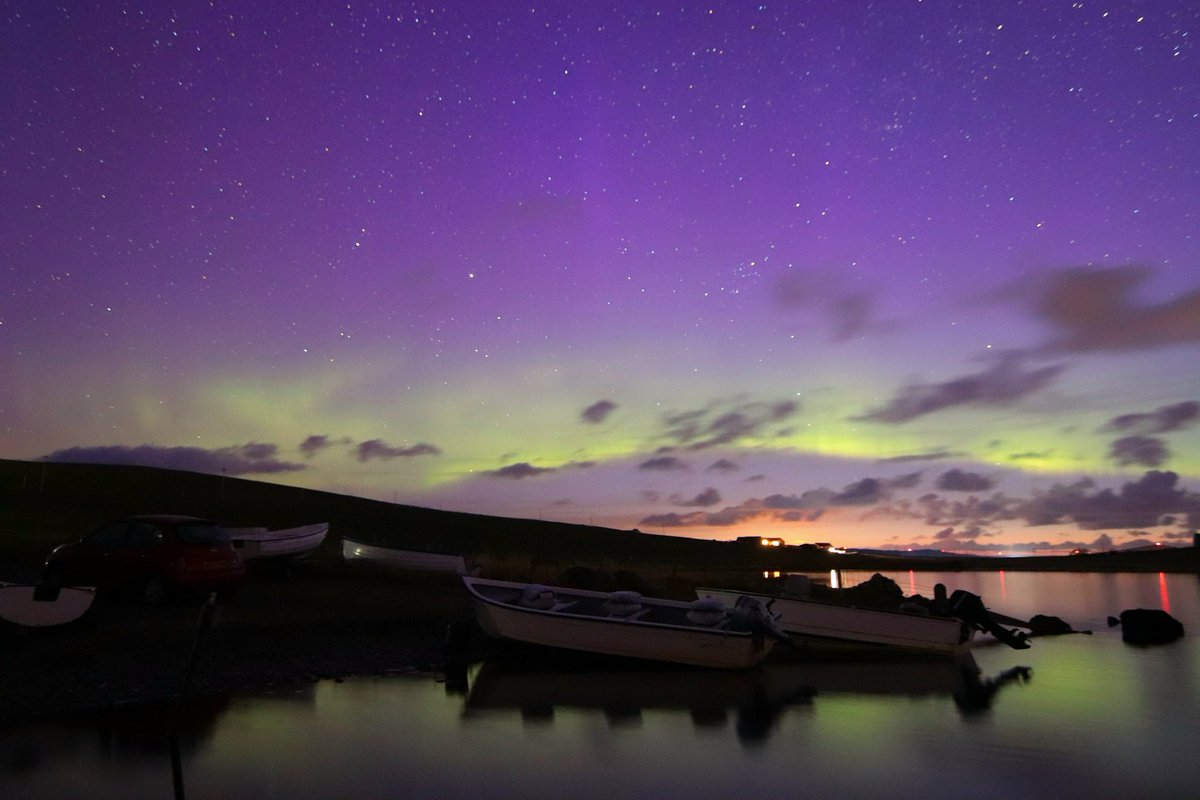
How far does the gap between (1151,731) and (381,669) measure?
1491 cm

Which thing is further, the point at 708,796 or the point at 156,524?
the point at 156,524

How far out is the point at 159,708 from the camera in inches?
537

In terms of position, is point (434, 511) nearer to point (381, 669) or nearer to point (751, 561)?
point (751, 561)

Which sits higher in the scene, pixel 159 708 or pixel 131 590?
pixel 131 590

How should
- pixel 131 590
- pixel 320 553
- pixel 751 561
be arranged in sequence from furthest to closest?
1. pixel 751 561
2. pixel 320 553
3. pixel 131 590

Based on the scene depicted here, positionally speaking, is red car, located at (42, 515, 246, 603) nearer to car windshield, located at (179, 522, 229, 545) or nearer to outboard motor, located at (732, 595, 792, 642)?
car windshield, located at (179, 522, 229, 545)

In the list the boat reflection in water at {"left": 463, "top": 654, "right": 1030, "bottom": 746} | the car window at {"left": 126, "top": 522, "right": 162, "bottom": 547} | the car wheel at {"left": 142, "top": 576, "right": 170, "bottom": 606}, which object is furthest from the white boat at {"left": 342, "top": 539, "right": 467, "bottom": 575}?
the boat reflection in water at {"left": 463, "top": 654, "right": 1030, "bottom": 746}

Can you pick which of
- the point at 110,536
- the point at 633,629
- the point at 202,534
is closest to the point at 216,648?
the point at 202,534

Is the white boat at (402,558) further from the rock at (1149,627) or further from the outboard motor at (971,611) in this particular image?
the rock at (1149,627)

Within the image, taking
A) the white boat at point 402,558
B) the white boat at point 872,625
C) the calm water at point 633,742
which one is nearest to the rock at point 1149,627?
the white boat at point 872,625

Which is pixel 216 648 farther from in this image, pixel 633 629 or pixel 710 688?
pixel 710 688

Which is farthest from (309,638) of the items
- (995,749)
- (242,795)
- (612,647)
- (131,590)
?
(995,749)

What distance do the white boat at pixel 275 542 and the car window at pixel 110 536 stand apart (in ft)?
18.5

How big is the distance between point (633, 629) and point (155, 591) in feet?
37.5
